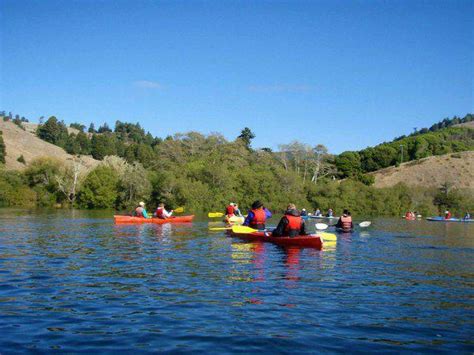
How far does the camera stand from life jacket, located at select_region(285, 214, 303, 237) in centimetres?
2050

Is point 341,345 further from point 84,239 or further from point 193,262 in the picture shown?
point 84,239

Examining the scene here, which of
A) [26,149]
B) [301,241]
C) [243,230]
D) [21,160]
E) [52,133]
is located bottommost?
[301,241]

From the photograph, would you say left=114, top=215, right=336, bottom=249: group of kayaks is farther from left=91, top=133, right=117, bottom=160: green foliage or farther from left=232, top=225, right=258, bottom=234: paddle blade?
left=91, top=133, right=117, bottom=160: green foliage

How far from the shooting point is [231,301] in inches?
412

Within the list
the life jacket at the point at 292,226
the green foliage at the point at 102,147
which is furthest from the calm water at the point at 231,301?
the green foliage at the point at 102,147

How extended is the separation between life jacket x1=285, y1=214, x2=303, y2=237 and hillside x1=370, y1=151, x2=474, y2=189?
78010mm

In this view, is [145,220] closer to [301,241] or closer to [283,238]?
[283,238]

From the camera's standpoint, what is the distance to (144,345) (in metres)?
7.70

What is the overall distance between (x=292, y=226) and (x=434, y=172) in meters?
88.0

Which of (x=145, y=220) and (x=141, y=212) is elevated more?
(x=141, y=212)

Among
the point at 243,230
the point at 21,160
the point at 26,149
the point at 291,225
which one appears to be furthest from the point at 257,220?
the point at 26,149

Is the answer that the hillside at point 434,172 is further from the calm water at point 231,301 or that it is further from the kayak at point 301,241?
the calm water at point 231,301

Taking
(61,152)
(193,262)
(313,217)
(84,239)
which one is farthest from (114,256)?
(61,152)

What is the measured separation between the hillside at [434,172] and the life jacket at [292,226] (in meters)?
78.0
